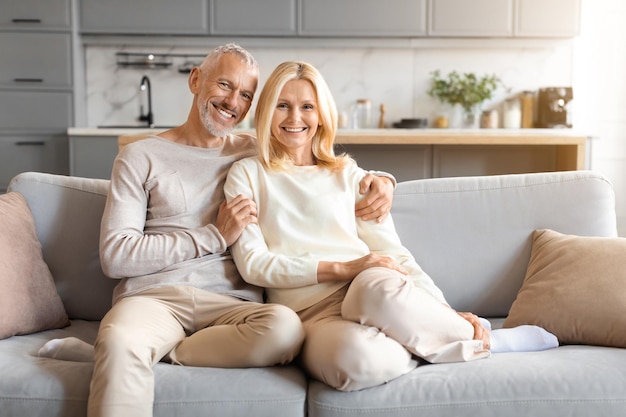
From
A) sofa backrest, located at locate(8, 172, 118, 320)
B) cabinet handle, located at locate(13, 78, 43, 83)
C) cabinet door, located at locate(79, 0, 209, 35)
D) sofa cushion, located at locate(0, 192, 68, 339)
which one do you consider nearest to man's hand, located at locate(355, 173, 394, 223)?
sofa backrest, located at locate(8, 172, 118, 320)

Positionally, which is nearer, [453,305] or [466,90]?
[453,305]

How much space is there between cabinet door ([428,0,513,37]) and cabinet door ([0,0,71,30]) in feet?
8.50

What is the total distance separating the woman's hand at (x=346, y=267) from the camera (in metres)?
2.03

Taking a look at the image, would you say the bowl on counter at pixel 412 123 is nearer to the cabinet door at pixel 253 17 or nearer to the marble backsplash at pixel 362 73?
the marble backsplash at pixel 362 73

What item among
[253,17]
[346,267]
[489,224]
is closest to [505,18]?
[253,17]

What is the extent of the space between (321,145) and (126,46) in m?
3.77

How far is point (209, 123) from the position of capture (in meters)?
2.26

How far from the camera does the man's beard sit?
7.38ft

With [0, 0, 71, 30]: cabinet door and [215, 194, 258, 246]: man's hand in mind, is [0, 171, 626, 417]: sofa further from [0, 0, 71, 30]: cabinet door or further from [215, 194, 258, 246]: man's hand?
[0, 0, 71, 30]: cabinet door

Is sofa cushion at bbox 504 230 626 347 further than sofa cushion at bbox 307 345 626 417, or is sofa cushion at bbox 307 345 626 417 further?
sofa cushion at bbox 504 230 626 347

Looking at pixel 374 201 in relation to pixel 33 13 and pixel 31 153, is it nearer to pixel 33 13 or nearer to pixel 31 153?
pixel 31 153

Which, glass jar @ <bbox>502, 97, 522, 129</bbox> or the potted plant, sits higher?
the potted plant

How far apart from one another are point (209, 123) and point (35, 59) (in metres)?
3.47

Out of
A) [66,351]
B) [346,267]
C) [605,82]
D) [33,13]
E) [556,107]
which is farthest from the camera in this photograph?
[605,82]
